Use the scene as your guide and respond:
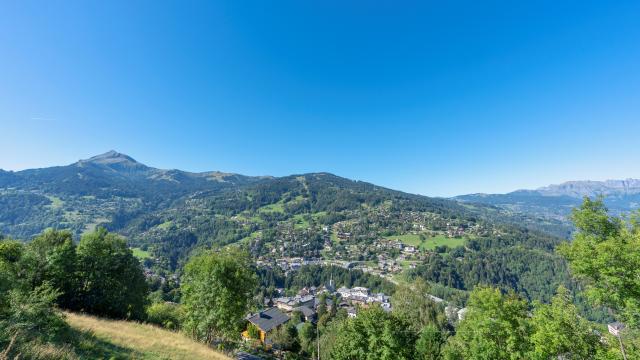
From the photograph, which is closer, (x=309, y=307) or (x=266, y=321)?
(x=266, y=321)

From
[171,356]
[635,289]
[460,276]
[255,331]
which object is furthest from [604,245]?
[460,276]

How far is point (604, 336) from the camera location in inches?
629

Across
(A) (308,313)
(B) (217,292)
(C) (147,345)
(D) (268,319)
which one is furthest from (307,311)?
(C) (147,345)

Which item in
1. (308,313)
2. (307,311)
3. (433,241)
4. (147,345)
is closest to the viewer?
(147,345)

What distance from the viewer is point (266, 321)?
70750 millimetres

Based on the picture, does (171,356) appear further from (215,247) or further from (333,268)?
(333,268)

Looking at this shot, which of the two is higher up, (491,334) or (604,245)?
(604,245)

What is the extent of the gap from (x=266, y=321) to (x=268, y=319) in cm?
174

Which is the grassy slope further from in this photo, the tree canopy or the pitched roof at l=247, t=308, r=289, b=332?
the tree canopy

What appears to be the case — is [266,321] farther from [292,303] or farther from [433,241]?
[433,241]

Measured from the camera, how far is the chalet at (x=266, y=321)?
64062mm

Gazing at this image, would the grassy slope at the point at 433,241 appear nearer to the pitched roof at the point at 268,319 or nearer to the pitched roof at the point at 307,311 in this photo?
the pitched roof at the point at 307,311

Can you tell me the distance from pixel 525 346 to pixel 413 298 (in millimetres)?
34263

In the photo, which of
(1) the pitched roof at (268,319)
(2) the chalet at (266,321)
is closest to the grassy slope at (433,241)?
(1) the pitched roof at (268,319)
